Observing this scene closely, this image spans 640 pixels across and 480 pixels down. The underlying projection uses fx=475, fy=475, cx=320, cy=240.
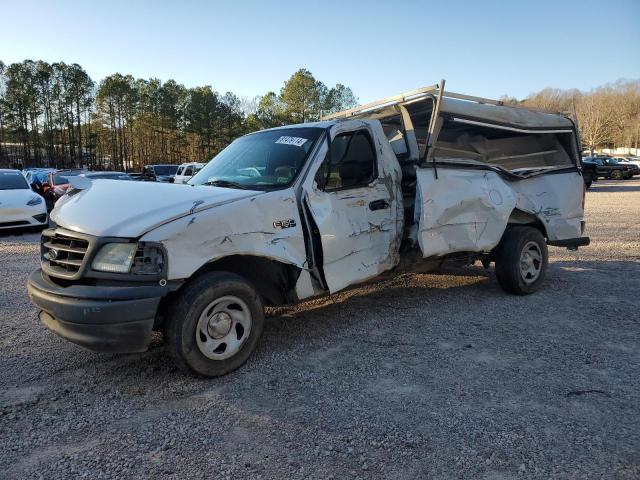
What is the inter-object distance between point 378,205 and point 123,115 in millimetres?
67580

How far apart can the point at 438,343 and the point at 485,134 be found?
3.22 meters

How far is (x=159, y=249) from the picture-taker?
3.34m

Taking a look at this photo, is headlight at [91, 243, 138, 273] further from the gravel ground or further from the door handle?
the door handle

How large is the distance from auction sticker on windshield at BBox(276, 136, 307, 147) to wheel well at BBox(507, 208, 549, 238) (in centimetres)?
310

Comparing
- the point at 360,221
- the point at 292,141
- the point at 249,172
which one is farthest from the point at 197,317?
the point at 292,141

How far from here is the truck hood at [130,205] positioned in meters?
3.38

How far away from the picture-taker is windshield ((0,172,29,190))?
11758 mm

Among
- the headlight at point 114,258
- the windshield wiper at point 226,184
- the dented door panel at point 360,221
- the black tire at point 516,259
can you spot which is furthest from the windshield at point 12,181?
the black tire at point 516,259

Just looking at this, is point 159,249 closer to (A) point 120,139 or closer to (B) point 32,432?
(B) point 32,432

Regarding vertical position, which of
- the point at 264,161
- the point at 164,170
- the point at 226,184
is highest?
the point at 164,170

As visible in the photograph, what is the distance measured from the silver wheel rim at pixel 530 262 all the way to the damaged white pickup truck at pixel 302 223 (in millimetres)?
33

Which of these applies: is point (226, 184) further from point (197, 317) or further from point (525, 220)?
point (525, 220)

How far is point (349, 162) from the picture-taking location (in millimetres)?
4648

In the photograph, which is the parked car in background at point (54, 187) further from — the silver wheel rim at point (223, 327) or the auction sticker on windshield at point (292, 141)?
the silver wheel rim at point (223, 327)
